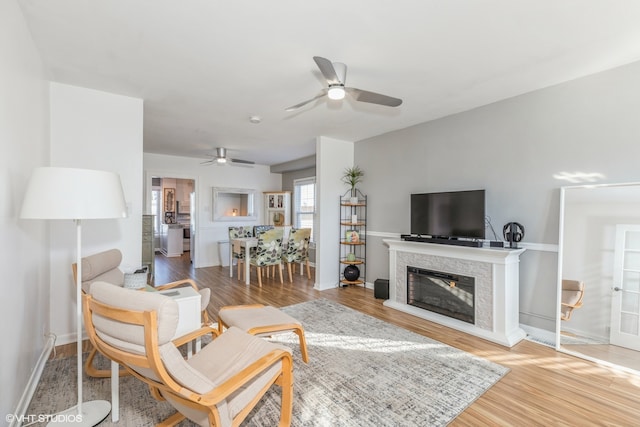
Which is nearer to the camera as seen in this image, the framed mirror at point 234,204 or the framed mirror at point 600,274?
the framed mirror at point 600,274

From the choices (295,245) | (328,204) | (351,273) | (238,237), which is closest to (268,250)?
(295,245)

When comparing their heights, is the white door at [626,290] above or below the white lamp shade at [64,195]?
below

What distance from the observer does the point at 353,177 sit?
5.09m

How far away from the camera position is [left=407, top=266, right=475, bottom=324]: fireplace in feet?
10.6

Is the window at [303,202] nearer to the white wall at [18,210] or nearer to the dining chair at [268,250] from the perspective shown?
the dining chair at [268,250]

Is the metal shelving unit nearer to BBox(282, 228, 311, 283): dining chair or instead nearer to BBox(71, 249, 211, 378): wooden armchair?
BBox(282, 228, 311, 283): dining chair

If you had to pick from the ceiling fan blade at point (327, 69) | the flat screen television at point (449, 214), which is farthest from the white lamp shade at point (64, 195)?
the flat screen television at point (449, 214)

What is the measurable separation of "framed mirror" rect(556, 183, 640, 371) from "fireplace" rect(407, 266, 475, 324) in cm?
78

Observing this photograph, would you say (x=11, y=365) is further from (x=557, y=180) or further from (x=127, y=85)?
(x=557, y=180)

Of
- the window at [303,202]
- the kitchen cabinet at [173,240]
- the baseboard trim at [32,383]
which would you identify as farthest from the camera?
the kitchen cabinet at [173,240]

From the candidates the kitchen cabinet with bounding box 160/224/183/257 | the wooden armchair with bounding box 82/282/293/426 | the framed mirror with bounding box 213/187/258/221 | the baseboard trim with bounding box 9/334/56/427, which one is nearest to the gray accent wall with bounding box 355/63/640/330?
the wooden armchair with bounding box 82/282/293/426

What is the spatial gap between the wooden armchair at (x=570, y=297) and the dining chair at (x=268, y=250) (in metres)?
3.90

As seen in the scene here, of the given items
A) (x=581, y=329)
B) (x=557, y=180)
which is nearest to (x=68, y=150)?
(x=557, y=180)

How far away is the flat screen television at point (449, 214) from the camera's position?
3283 millimetres
